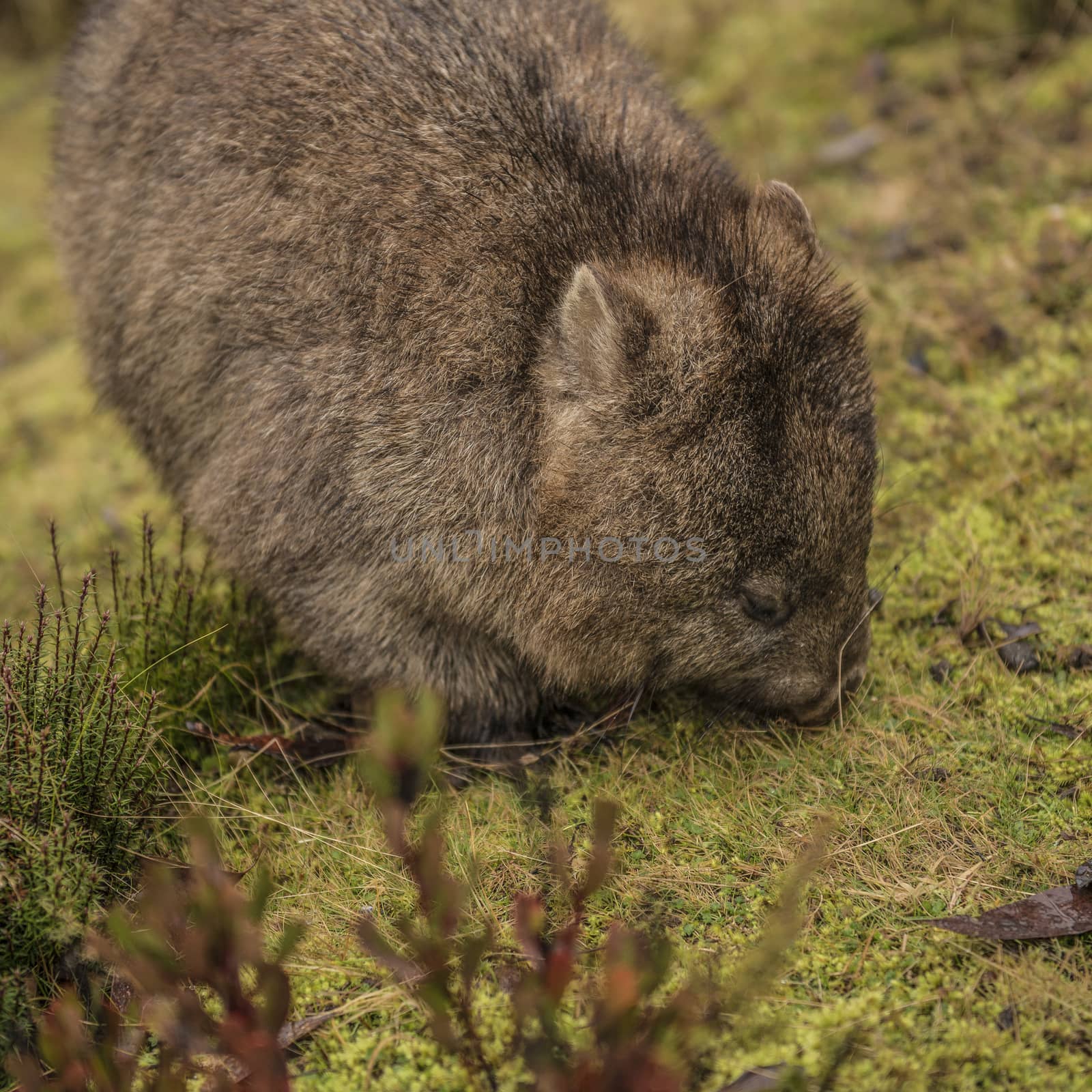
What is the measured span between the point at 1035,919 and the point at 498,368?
2303 mm

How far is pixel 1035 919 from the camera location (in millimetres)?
2941

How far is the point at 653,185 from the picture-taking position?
381 cm

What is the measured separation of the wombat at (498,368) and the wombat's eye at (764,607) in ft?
0.03

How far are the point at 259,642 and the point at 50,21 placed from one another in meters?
11.1

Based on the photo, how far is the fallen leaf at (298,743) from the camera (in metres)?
4.00

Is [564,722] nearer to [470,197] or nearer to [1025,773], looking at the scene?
[1025,773]

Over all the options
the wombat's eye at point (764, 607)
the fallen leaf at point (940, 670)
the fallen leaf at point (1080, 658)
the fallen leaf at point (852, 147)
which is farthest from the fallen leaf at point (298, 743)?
the fallen leaf at point (852, 147)

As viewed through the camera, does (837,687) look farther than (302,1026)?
Yes

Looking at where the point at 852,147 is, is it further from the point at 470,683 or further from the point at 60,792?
the point at 60,792

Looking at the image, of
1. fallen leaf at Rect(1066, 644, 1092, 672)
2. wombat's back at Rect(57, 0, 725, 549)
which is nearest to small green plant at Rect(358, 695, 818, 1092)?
wombat's back at Rect(57, 0, 725, 549)

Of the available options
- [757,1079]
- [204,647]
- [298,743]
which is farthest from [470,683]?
A: [757,1079]

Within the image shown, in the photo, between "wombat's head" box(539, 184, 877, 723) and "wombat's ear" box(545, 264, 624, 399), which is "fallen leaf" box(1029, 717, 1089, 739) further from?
"wombat's ear" box(545, 264, 624, 399)

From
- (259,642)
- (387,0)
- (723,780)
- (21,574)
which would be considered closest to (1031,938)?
(723,780)

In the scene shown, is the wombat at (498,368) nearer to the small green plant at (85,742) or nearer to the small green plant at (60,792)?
the small green plant at (85,742)
